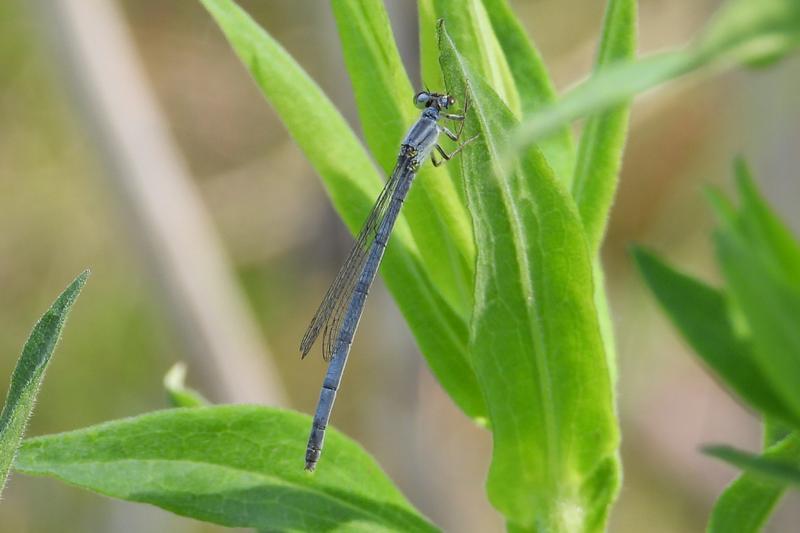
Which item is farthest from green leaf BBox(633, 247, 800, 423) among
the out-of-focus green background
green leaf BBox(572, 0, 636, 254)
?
the out-of-focus green background

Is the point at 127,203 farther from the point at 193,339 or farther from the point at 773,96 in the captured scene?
the point at 773,96

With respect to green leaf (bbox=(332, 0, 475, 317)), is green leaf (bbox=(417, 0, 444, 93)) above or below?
above

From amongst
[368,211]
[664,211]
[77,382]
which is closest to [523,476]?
[368,211]

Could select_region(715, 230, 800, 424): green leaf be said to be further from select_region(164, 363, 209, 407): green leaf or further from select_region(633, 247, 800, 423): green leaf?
select_region(164, 363, 209, 407): green leaf

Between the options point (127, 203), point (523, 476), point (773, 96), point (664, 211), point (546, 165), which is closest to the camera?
point (546, 165)

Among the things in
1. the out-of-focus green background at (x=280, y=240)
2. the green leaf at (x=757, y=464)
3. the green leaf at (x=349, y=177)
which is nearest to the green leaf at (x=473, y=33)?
the green leaf at (x=349, y=177)
